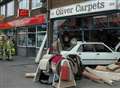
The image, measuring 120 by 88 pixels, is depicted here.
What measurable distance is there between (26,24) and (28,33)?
4.53 feet

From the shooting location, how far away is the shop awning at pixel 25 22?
3032 cm

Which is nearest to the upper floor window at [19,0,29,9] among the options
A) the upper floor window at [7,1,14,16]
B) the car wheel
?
the upper floor window at [7,1,14,16]

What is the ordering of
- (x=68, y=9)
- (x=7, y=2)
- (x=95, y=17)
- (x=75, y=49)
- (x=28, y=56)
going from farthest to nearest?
(x=7, y=2) < (x=28, y=56) < (x=68, y=9) < (x=95, y=17) < (x=75, y=49)

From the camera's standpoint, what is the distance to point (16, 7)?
38.7 meters

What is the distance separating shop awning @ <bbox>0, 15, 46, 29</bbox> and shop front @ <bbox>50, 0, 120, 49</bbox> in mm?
1583

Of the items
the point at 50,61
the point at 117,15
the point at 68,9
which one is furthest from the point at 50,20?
the point at 50,61

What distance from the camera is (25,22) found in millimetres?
34062

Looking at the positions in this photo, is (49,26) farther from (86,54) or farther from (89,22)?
(86,54)

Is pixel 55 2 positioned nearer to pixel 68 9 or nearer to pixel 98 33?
pixel 68 9

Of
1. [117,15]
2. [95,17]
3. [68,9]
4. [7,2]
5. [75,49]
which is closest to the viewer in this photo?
[75,49]

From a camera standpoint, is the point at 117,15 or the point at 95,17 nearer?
the point at 117,15

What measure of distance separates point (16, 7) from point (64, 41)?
12783 millimetres

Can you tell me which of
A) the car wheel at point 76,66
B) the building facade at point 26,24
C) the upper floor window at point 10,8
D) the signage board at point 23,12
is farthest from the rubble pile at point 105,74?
the upper floor window at point 10,8

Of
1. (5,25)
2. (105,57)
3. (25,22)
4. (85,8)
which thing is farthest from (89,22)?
(5,25)
